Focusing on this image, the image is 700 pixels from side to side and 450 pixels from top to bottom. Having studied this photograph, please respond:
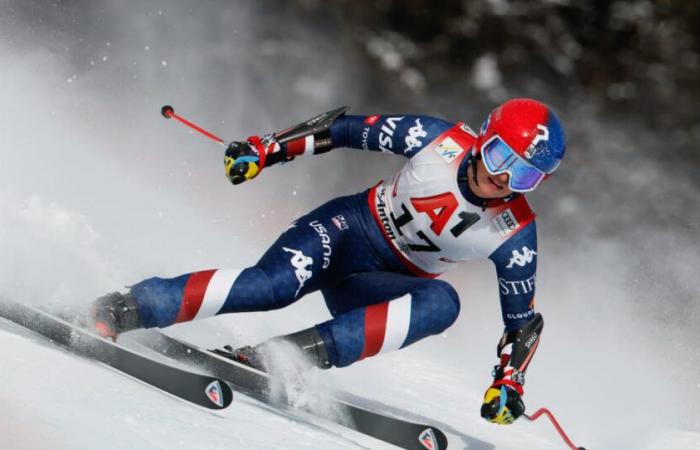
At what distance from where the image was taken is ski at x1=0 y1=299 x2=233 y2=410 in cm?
295

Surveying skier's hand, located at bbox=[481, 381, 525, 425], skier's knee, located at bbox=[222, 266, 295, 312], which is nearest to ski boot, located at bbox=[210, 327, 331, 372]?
skier's knee, located at bbox=[222, 266, 295, 312]

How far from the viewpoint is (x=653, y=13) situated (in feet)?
26.7

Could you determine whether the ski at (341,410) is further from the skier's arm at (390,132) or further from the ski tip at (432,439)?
the skier's arm at (390,132)

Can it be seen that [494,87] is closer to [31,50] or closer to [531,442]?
[31,50]

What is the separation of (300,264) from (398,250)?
17.7 inches

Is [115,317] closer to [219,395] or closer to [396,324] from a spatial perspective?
[219,395]

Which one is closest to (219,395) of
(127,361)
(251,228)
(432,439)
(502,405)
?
(127,361)

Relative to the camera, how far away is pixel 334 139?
12.6 feet

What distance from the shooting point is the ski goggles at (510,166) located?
326cm

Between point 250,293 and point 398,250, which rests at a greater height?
point 398,250

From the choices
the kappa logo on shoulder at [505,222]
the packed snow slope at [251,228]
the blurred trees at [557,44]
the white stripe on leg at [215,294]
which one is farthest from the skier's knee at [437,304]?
the blurred trees at [557,44]

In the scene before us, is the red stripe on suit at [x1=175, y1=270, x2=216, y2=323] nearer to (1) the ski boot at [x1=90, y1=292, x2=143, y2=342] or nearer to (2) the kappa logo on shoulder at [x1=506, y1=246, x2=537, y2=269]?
(1) the ski boot at [x1=90, y1=292, x2=143, y2=342]

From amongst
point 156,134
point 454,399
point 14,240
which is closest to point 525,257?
point 454,399

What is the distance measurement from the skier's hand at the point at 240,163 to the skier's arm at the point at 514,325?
3.24 ft
